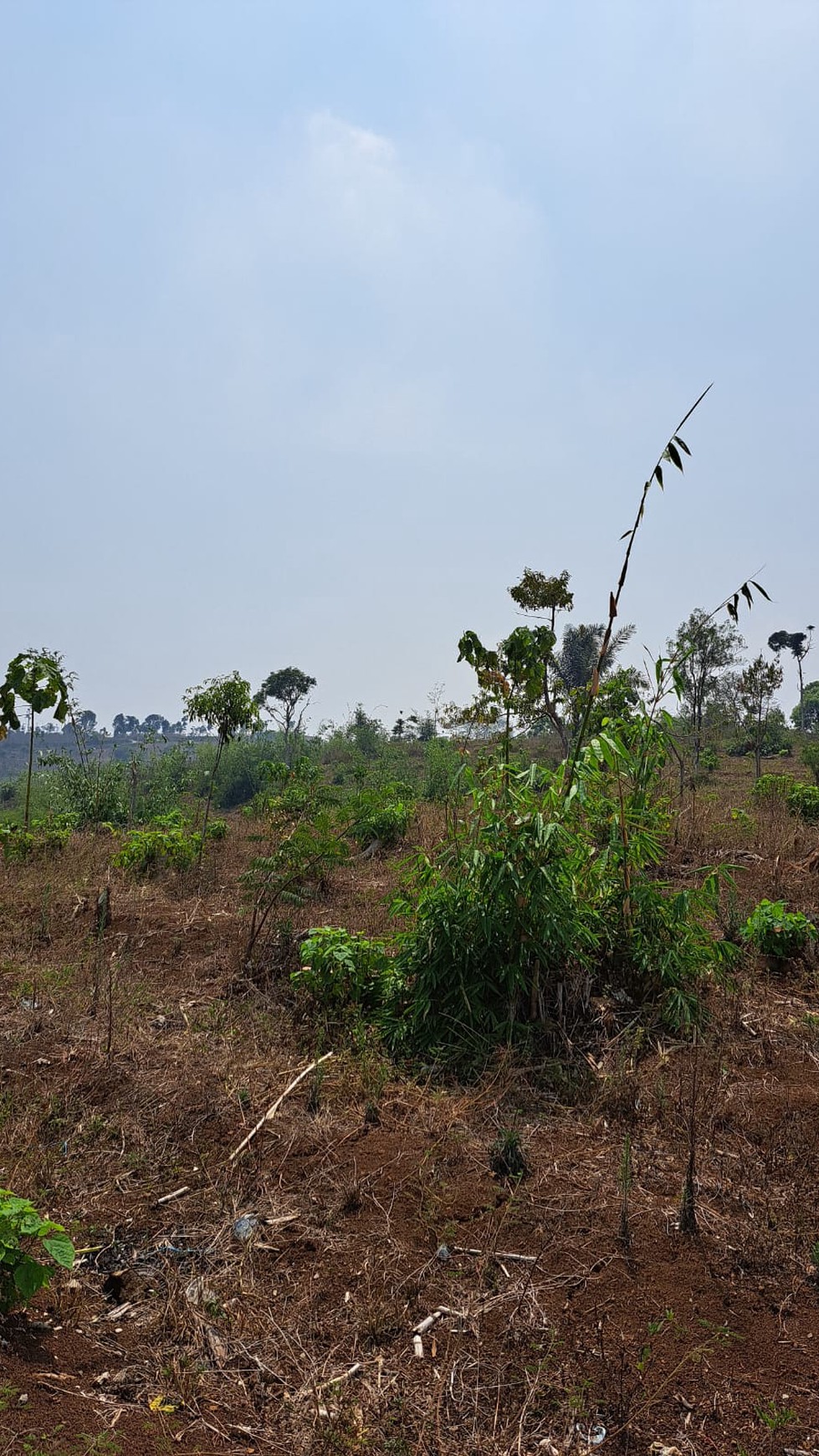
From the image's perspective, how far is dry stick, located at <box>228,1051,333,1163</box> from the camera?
2.99 m

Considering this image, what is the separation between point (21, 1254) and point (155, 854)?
6804 millimetres

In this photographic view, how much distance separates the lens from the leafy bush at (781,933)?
497 centimetres

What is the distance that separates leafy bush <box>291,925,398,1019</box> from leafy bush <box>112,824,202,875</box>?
4332mm

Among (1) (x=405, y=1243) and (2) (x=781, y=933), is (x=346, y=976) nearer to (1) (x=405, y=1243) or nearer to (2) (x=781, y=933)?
(1) (x=405, y=1243)

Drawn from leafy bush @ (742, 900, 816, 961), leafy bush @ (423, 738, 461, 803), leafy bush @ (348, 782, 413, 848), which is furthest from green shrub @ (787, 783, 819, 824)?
leafy bush @ (742, 900, 816, 961)

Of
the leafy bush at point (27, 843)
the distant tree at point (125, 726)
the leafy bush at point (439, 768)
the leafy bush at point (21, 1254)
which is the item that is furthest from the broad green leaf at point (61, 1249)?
the distant tree at point (125, 726)

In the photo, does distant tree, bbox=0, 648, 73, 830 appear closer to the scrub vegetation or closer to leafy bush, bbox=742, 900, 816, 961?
the scrub vegetation

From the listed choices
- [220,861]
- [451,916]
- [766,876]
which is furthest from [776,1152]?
[220,861]

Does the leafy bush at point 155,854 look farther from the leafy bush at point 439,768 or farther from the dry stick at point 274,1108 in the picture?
the leafy bush at point 439,768

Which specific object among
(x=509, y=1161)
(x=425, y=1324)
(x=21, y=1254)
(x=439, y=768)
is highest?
(x=439, y=768)

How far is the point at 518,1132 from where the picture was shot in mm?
3068

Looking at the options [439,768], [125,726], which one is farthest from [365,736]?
[125,726]

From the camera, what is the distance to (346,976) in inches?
170

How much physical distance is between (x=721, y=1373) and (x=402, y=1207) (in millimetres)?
1055
